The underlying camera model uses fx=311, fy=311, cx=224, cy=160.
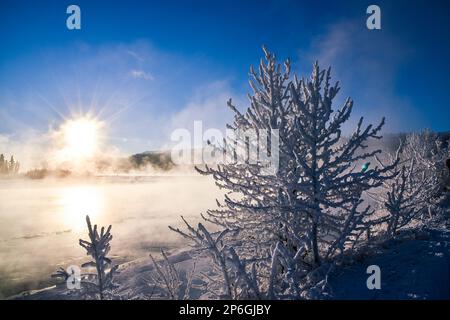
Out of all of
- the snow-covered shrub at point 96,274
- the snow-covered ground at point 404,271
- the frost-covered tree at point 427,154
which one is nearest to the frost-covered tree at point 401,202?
the snow-covered ground at point 404,271

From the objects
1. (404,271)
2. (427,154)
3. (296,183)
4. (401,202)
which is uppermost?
(427,154)

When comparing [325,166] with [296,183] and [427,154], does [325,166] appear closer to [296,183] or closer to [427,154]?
[296,183]

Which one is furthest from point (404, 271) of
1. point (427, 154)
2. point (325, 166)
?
point (427, 154)

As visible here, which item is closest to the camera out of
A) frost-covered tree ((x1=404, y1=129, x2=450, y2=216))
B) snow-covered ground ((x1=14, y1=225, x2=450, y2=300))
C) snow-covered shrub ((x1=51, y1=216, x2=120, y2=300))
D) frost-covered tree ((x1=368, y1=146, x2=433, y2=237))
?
snow-covered ground ((x1=14, y1=225, x2=450, y2=300))

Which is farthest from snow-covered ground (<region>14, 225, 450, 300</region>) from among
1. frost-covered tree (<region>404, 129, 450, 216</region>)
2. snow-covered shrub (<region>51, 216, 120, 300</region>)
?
frost-covered tree (<region>404, 129, 450, 216</region>)

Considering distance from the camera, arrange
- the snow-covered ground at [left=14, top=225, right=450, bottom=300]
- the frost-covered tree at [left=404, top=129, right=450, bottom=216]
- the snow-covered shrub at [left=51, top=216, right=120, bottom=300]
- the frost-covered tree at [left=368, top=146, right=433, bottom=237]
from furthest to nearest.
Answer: the frost-covered tree at [left=404, top=129, right=450, bottom=216]
the frost-covered tree at [left=368, top=146, right=433, bottom=237]
the snow-covered shrub at [left=51, top=216, right=120, bottom=300]
the snow-covered ground at [left=14, top=225, right=450, bottom=300]

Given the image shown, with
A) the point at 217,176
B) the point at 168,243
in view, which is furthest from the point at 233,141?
the point at 168,243

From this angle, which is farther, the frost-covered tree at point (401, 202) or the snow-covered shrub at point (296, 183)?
the frost-covered tree at point (401, 202)

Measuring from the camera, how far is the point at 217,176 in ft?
21.1

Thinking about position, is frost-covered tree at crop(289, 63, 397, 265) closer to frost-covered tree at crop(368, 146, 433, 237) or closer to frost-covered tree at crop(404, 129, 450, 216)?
frost-covered tree at crop(368, 146, 433, 237)

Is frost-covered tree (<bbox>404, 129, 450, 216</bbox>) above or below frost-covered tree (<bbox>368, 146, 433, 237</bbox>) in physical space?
above

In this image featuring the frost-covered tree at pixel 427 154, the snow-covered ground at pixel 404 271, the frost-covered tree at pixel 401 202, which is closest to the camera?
the snow-covered ground at pixel 404 271

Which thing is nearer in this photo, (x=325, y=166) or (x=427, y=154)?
(x=325, y=166)

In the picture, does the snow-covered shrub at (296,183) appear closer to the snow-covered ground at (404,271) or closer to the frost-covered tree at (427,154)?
the snow-covered ground at (404,271)
